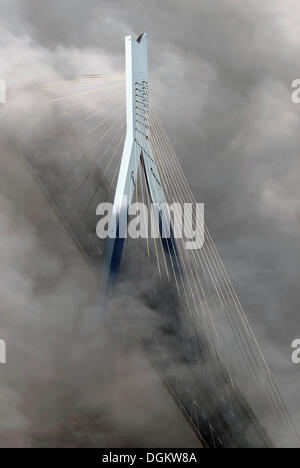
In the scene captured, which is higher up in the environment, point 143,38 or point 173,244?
point 143,38

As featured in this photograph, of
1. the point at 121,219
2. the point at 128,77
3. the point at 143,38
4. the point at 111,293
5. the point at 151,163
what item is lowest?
the point at 111,293

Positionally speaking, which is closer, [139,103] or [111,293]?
[111,293]
